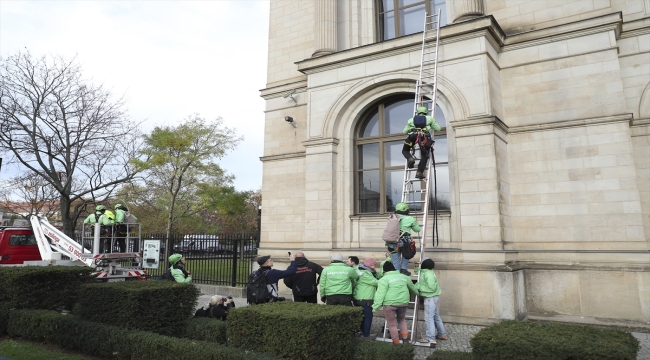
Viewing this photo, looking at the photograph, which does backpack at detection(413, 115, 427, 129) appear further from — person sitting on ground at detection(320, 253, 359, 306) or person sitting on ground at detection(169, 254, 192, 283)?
person sitting on ground at detection(169, 254, 192, 283)

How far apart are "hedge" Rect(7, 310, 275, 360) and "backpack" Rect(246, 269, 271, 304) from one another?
6.17 feet

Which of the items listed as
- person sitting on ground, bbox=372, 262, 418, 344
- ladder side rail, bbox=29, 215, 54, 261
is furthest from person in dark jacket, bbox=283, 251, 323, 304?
ladder side rail, bbox=29, 215, 54, 261

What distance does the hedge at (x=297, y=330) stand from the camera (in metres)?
5.63

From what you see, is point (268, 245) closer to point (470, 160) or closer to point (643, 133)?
point (470, 160)

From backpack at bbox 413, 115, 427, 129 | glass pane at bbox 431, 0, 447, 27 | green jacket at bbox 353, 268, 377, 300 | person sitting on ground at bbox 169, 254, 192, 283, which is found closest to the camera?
green jacket at bbox 353, 268, 377, 300

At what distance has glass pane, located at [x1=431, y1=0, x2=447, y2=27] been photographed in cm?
1327

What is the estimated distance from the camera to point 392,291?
25.7 ft

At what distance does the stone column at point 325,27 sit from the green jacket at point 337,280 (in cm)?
789

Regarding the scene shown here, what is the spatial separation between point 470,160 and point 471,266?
2.58m

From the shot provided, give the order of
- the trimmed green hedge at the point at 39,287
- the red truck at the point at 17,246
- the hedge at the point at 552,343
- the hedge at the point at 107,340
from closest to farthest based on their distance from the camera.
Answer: the hedge at the point at 552,343 → the hedge at the point at 107,340 → the trimmed green hedge at the point at 39,287 → the red truck at the point at 17,246

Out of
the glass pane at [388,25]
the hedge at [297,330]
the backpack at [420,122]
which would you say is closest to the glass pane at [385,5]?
the glass pane at [388,25]

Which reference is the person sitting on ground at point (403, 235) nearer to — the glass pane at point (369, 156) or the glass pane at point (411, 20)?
the glass pane at point (369, 156)

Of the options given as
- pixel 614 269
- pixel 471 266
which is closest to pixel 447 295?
pixel 471 266

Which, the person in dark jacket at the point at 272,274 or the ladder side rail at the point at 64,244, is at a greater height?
the ladder side rail at the point at 64,244
